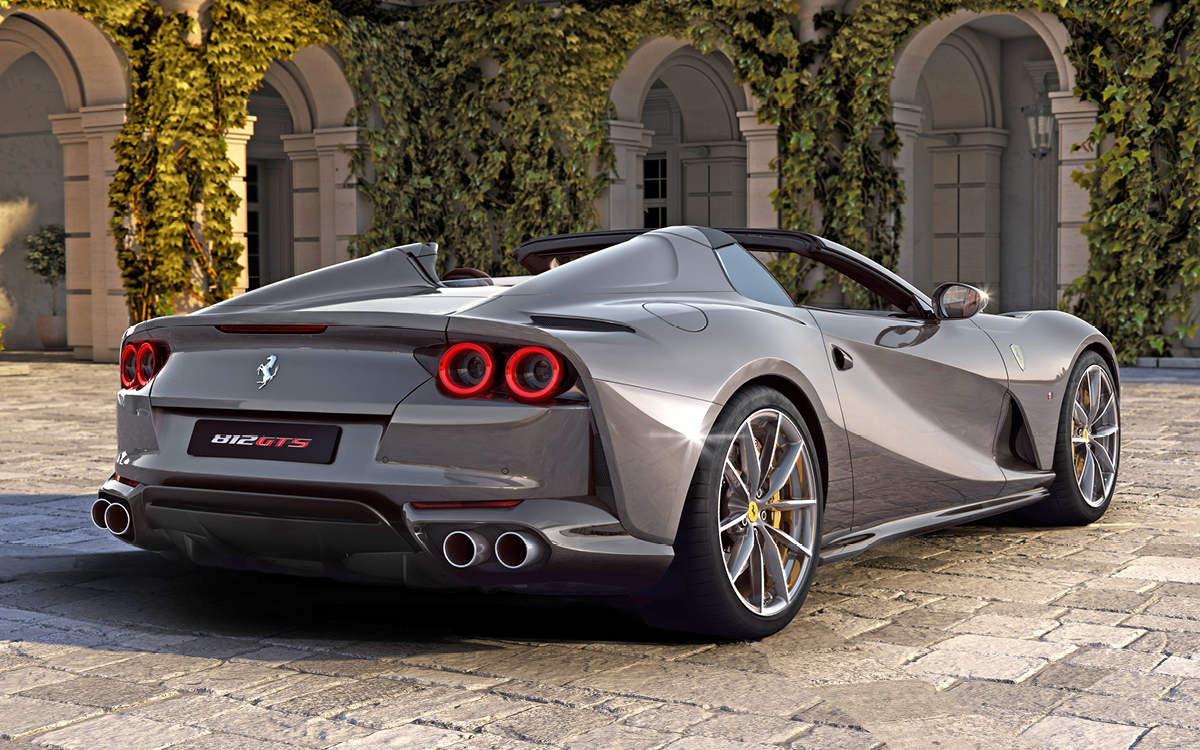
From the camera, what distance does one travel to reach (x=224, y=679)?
3.27 metres

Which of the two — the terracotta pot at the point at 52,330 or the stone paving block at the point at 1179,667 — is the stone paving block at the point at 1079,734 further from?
the terracotta pot at the point at 52,330

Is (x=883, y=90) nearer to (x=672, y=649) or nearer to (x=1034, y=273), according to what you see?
(x=1034, y=273)

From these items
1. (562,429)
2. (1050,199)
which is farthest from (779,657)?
(1050,199)

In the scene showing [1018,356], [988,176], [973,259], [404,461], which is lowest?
[404,461]

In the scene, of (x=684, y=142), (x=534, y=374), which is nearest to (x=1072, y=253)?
(x=684, y=142)

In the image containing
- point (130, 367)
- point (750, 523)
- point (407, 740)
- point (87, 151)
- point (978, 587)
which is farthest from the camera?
point (87, 151)

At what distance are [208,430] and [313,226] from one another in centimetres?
1604

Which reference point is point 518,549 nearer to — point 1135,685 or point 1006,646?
point 1006,646

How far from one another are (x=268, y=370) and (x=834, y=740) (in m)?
1.68

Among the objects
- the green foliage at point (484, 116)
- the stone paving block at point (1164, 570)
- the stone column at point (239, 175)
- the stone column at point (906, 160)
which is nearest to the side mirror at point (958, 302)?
the stone paving block at point (1164, 570)

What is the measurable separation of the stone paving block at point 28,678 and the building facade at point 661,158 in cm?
1333

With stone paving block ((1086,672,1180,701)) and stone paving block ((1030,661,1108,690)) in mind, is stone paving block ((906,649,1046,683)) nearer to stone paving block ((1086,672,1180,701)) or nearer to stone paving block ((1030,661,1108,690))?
stone paving block ((1030,661,1108,690))

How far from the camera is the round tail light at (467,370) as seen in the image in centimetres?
329

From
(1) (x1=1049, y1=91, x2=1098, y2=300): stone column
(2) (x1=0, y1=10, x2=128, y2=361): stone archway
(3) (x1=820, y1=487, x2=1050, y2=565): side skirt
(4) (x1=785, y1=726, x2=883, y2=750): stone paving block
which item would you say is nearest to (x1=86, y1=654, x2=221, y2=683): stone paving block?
(4) (x1=785, y1=726, x2=883, y2=750): stone paving block
